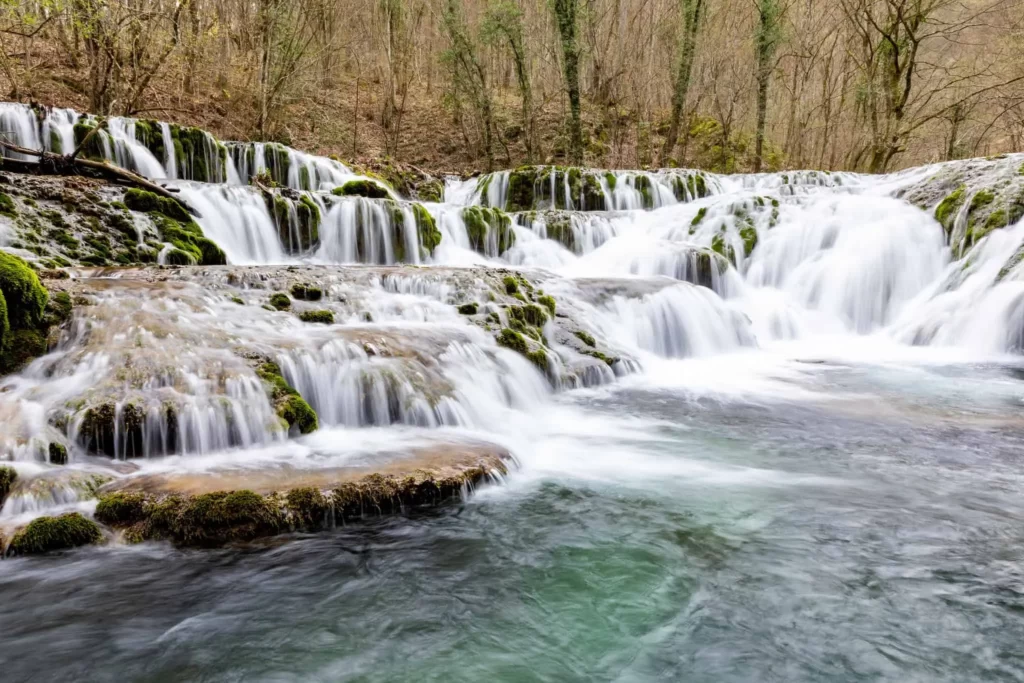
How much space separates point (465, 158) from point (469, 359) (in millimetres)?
19634

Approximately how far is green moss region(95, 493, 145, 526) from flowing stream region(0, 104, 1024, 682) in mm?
203

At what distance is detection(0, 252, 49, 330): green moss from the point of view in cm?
492

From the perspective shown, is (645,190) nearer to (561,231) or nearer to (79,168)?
(561,231)

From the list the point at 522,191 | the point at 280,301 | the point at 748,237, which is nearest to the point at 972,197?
the point at 748,237

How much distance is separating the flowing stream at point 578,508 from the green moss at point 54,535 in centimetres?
12

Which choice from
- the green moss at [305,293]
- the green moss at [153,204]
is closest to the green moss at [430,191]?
the green moss at [153,204]

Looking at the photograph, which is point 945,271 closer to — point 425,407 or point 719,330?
point 719,330

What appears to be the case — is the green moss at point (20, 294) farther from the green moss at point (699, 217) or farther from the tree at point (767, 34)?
the tree at point (767, 34)

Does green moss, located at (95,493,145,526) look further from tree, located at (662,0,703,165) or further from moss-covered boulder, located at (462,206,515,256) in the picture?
tree, located at (662,0,703,165)

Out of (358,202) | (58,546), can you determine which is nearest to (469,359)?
(58,546)

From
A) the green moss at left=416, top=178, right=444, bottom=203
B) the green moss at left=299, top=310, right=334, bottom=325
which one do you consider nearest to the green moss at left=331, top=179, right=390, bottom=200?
the green moss at left=416, top=178, right=444, bottom=203

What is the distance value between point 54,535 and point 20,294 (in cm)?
Answer: 268

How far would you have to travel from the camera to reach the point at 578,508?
4129mm

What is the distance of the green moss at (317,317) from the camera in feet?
21.8
